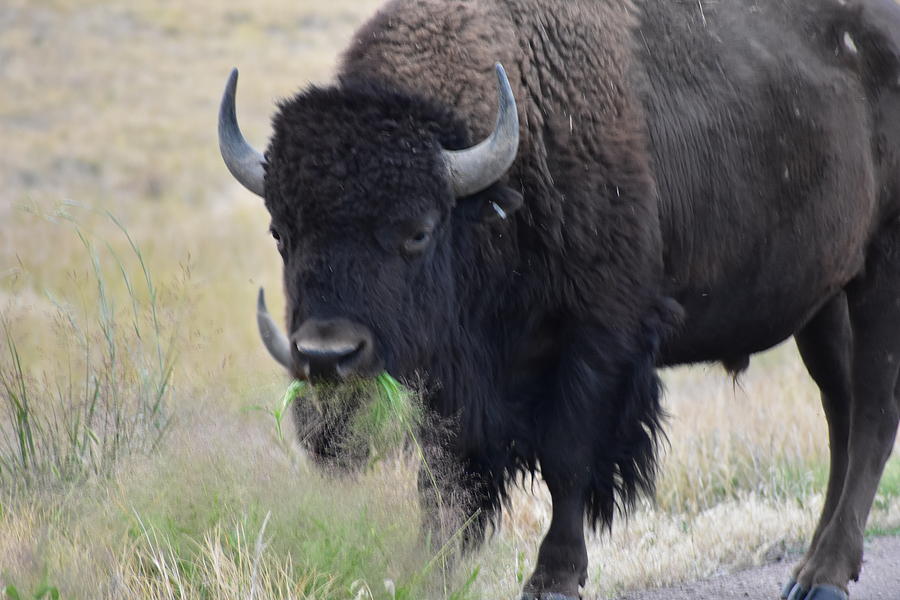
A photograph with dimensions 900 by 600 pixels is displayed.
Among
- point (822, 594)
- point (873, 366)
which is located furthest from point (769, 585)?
point (873, 366)

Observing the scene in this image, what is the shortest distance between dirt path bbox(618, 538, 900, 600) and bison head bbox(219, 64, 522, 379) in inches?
70.3

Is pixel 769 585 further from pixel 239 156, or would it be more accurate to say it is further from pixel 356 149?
pixel 239 156

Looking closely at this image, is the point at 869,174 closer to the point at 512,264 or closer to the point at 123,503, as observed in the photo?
the point at 512,264

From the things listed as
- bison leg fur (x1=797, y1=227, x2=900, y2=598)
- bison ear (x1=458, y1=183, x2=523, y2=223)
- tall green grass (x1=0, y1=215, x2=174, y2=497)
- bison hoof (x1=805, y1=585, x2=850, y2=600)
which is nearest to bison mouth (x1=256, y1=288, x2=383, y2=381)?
bison ear (x1=458, y1=183, x2=523, y2=223)

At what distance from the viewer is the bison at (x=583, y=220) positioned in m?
4.96

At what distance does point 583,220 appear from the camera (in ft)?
17.5

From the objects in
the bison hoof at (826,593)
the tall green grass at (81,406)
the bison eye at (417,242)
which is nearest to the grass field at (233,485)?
the tall green grass at (81,406)

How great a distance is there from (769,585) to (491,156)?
2717 millimetres

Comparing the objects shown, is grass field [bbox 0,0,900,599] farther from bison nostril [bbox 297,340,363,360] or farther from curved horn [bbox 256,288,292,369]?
bison nostril [bbox 297,340,363,360]

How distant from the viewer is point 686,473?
8.08 m

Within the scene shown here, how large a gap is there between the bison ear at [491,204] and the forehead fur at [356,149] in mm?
190

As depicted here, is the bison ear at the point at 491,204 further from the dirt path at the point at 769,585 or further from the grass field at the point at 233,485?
the dirt path at the point at 769,585

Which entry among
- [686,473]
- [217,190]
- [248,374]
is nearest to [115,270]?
[686,473]

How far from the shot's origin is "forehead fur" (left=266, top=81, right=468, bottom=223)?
4.87 meters
